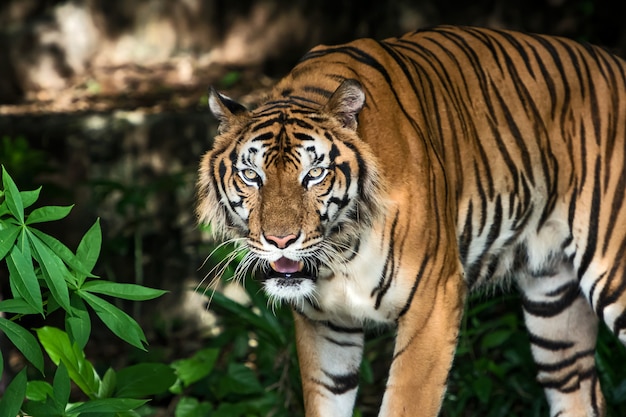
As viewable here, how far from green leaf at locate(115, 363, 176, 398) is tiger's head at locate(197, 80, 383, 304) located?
0.57m

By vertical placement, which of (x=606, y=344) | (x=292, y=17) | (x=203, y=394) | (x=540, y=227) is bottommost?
(x=203, y=394)

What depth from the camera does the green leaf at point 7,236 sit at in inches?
102

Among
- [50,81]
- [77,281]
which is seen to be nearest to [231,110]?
[77,281]

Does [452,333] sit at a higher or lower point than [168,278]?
higher

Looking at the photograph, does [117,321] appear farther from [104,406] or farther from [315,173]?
[315,173]

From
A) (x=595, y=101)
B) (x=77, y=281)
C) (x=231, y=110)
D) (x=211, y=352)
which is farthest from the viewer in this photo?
(x=211, y=352)

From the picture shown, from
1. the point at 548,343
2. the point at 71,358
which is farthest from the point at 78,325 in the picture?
the point at 548,343

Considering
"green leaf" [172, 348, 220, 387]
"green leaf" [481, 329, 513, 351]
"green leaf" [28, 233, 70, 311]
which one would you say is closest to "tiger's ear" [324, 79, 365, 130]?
"green leaf" [28, 233, 70, 311]

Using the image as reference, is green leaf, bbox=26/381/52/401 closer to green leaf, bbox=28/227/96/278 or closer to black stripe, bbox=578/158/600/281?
green leaf, bbox=28/227/96/278

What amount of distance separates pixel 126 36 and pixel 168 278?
1970 millimetres

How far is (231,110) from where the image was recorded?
3.46m

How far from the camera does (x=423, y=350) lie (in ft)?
11.7

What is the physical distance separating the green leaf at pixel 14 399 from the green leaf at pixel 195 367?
1701mm

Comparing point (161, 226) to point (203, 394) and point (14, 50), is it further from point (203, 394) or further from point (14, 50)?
point (14, 50)
